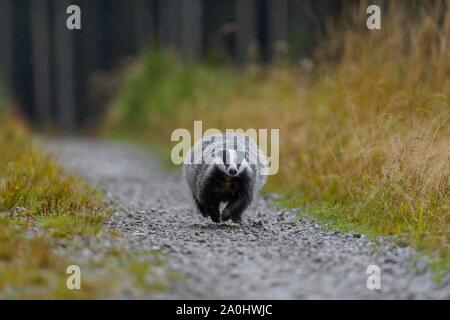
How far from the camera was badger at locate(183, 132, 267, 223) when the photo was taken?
6.69m

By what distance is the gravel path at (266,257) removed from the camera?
4633mm

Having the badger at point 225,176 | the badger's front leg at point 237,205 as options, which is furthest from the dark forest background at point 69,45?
the badger's front leg at point 237,205

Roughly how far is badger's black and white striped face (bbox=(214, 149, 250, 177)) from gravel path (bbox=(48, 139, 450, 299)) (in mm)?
515

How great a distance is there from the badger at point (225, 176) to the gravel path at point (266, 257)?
17 cm

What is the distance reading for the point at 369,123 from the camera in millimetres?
7672

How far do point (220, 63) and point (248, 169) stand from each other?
1059 cm

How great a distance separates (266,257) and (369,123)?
8.83 ft

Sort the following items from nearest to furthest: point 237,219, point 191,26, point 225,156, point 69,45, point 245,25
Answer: point 225,156 → point 237,219 → point 191,26 → point 245,25 → point 69,45

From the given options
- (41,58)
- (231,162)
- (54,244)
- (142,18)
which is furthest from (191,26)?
(54,244)

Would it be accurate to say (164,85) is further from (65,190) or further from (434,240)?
(434,240)

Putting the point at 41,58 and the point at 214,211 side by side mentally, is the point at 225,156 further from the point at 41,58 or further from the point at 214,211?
the point at 41,58

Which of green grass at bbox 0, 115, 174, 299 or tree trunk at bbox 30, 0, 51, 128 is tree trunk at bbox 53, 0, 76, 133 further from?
green grass at bbox 0, 115, 174, 299

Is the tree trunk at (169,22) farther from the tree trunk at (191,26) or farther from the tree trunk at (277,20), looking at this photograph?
the tree trunk at (277,20)

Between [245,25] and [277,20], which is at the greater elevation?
[277,20]
